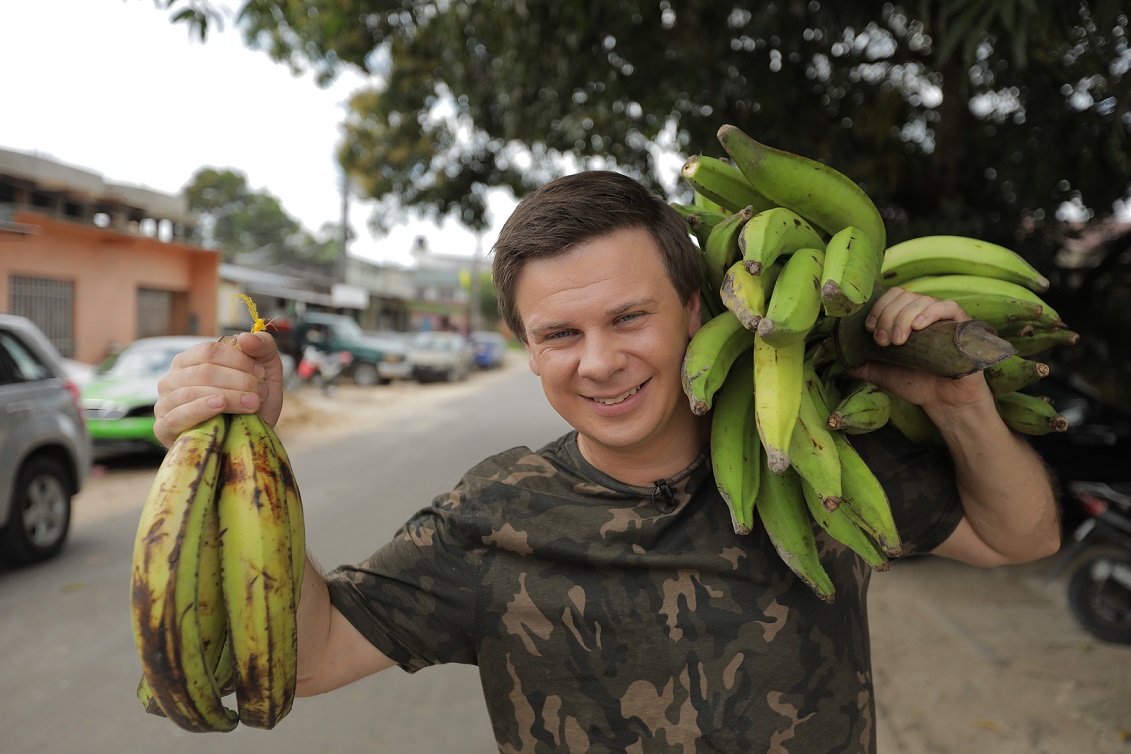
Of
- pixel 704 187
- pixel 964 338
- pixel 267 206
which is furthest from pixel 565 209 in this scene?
pixel 267 206

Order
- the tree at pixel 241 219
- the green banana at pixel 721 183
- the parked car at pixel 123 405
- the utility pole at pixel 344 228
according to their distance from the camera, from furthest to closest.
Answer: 1. the tree at pixel 241 219
2. the utility pole at pixel 344 228
3. the parked car at pixel 123 405
4. the green banana at pixel 721 183

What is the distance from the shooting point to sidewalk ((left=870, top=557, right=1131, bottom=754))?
142 inches

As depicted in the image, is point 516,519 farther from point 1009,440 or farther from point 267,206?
point 267,206

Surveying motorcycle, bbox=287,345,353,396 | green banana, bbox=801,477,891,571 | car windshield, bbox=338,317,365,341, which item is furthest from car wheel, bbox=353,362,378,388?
green banana, bbox=801,477,891,571

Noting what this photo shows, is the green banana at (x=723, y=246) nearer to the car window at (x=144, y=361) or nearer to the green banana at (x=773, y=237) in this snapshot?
the green banana at (x=773, y=237)

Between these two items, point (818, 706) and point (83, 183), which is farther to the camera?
point (83, 183)

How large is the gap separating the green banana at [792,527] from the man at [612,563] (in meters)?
0.09

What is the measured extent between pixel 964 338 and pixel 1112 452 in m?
6.13

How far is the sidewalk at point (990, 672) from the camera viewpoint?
11.8 feet

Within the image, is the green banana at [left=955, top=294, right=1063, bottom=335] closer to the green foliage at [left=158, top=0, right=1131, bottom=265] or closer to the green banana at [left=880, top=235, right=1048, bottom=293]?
the green banana at [left=880, top=235, right=1048, bottom=293]

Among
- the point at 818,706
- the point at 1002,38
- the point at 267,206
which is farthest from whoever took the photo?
the point at 267,206

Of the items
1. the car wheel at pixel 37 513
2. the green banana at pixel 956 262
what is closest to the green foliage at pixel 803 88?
the green banana at pixel 956 262

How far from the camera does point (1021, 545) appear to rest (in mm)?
1789

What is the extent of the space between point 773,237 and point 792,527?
0.57 m
